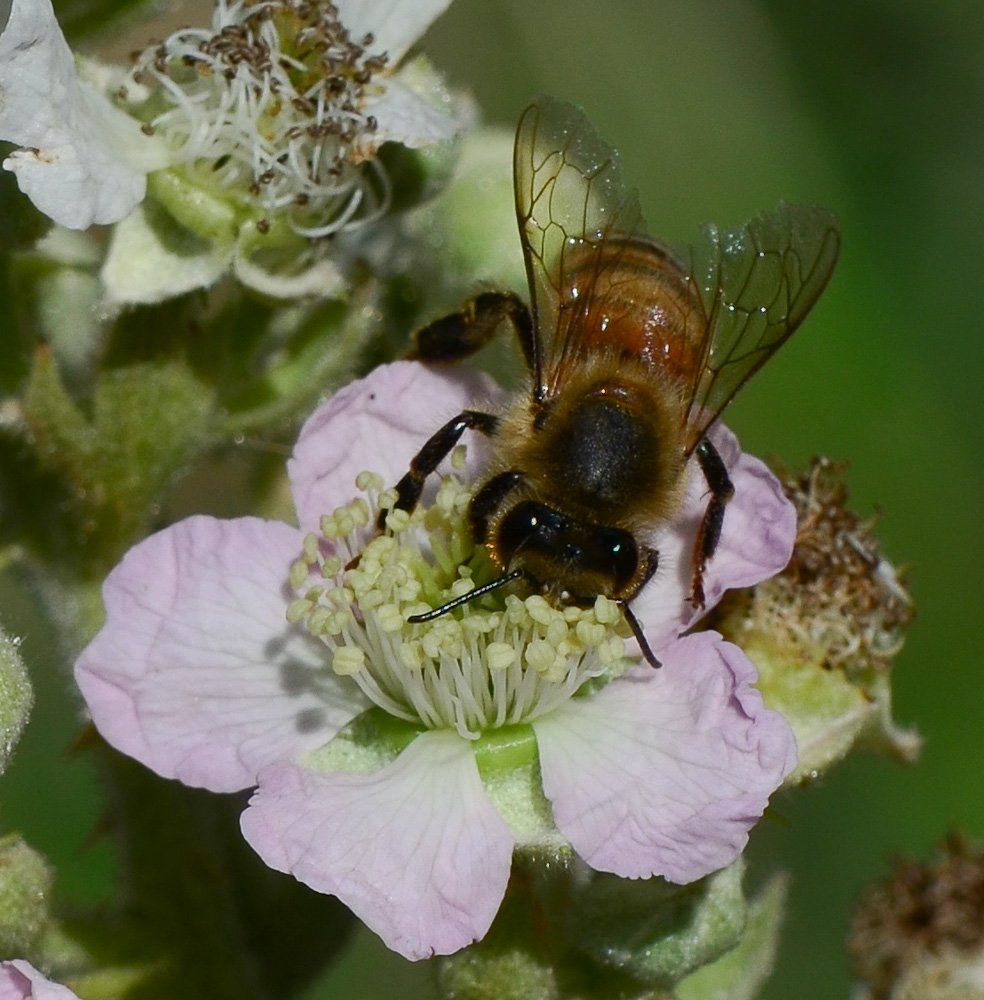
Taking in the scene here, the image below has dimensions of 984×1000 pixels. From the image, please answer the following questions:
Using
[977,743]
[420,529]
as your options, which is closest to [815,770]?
[420,529]

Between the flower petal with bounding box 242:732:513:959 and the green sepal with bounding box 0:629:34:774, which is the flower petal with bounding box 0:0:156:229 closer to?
the green sepal with bounding box 0:629:34:774

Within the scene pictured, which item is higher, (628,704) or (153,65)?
(153,65)

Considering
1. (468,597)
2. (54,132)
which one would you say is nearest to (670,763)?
(468,597)

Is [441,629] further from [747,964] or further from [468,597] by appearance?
[747,964]

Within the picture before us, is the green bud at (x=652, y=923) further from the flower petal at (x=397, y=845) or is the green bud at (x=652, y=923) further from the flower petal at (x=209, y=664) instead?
the flower petal at (x=209, y=664)

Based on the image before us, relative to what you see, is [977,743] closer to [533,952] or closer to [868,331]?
[868,331]

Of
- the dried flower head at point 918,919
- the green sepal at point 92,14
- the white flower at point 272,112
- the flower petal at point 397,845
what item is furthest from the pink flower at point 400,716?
the dried flower head at point 918,919
